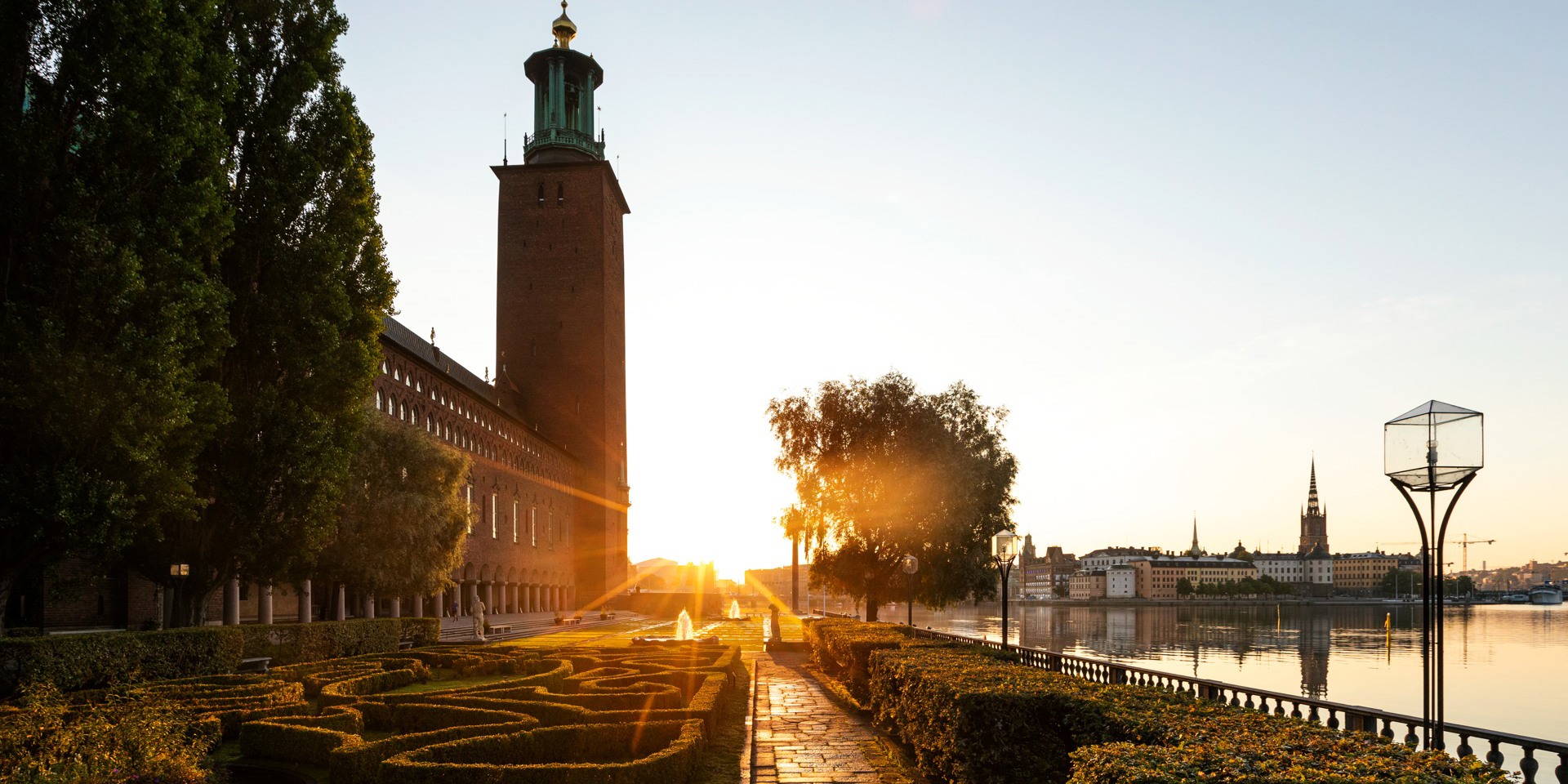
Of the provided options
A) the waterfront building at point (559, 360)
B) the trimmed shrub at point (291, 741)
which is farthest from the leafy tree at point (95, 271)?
the waterfront building at point (559, 360)

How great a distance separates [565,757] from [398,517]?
27.5m

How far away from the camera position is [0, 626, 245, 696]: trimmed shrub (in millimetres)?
19328

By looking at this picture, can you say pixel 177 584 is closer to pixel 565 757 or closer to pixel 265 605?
pixel 265 605

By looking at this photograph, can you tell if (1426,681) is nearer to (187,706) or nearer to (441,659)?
(187,706)

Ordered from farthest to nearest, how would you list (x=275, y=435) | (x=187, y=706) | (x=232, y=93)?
(x=275, y=435), (x=232, y=93), (x=187, y=706)

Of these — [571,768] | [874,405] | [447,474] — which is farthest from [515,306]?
[571,768]

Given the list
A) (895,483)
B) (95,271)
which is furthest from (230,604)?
(895,483)

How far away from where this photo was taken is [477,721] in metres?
15.3

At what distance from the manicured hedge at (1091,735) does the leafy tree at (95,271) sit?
51.2ft

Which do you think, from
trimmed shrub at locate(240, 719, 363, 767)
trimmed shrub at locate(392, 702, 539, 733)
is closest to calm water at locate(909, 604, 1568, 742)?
trimmed shrub at locate(392, 702, 539, 733)

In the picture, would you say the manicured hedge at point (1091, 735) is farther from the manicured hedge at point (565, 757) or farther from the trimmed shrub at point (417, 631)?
the trimmed shrub at point (417, 631)

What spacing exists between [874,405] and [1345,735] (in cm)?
3407

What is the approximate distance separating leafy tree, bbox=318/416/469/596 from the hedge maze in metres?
14.1

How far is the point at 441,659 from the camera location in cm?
2825
